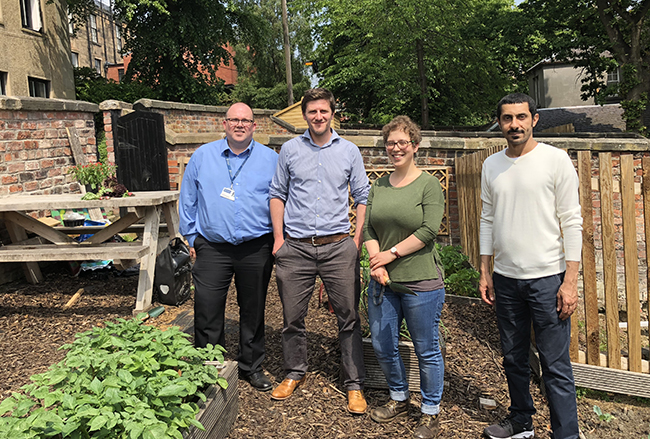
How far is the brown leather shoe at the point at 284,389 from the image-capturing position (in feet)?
11.0

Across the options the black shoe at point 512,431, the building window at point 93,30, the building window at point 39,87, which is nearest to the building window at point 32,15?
the building window at point 39,87

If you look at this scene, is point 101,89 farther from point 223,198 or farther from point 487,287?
point 487,287

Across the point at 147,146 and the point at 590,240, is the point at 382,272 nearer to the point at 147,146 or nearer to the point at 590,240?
the point at 590,240

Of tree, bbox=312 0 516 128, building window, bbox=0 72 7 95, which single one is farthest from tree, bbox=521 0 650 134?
building window, bbox=0 72 7 95

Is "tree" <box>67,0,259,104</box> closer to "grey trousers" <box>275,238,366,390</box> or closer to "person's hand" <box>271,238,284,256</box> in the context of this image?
"person's hand" <box>271,238,284,256</box>

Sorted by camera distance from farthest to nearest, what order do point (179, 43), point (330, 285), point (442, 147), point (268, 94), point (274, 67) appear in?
1. point (274, 67)
2. point (268, 94)
3. point (179, 43)
4. point (442, 147)
5. point (330, 285)

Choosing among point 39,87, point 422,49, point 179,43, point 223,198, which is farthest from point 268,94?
point 223,198

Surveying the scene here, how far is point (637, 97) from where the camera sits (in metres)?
17.8

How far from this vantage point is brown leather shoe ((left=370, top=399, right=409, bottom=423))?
307cm

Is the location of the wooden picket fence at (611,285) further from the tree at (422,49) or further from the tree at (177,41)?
the tree at (177,41)

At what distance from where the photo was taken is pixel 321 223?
313 centimetres

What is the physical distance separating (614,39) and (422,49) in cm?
695

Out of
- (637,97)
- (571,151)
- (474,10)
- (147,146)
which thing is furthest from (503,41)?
(147,146)

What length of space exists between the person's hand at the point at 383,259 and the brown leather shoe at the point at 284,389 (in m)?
1.15
